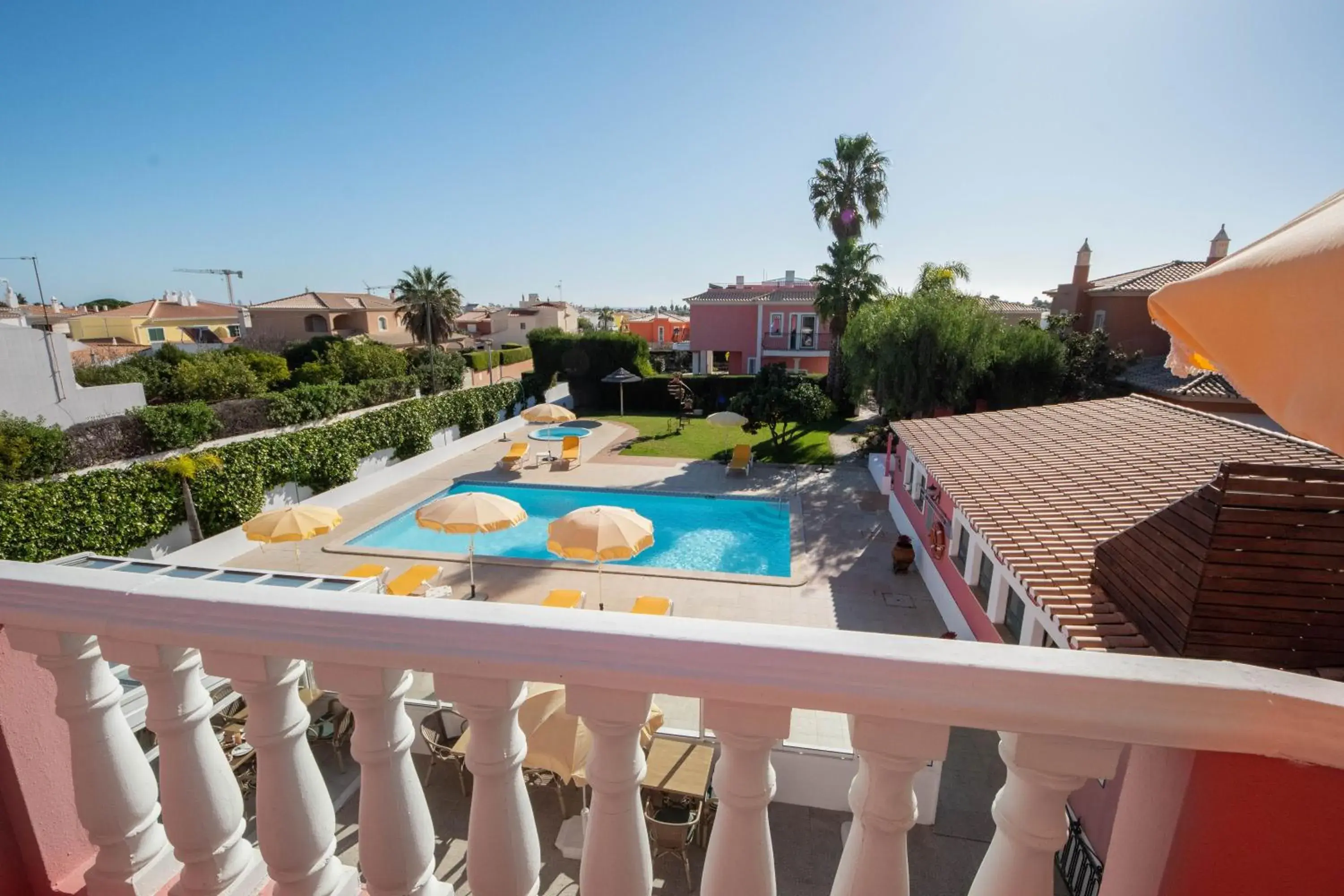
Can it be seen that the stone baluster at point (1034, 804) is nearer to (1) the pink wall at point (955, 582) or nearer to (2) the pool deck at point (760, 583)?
(2) the pool deck at point (760, 583)

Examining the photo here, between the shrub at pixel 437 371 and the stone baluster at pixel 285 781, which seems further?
the shrub at pixel 437 371

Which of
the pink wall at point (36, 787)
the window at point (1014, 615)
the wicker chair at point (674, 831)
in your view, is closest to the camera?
the pink wall at point (36, 787)

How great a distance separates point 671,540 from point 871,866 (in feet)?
51.3

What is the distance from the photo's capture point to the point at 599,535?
10469 millimetres

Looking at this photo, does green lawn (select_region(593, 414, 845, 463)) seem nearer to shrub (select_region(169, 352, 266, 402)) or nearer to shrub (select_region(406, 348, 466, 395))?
shrub (select_region(406, 348, 466, 395))

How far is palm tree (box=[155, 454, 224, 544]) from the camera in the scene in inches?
508

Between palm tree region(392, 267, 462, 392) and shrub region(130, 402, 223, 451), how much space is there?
20830 millimetres

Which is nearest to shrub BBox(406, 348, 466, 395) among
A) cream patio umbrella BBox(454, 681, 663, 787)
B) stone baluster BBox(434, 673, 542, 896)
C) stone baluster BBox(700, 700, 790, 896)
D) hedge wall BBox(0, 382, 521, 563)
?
hedge wall BBox(0, 382, 521, 563)

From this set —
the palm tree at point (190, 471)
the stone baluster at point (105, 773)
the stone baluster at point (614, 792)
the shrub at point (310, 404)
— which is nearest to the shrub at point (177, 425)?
the shrub at point (310, 404)

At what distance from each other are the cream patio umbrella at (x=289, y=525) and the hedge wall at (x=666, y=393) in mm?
23679

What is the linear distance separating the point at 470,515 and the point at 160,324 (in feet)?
216

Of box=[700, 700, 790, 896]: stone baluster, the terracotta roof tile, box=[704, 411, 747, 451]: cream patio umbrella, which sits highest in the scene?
box=[700, 700, 790, 896]: stone baluster

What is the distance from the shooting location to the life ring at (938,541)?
39.9 ft

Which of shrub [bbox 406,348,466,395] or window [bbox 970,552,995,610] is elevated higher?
shrub [bbox 406,348,466,395]
